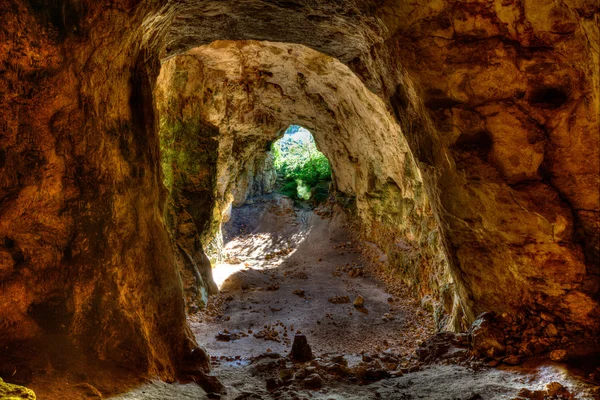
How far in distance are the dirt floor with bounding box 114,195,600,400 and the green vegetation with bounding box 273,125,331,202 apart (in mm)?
1251

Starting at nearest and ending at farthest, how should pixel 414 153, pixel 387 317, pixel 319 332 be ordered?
pixel 414 153, pixel 319 332, pixel 387 317

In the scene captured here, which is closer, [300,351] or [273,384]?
[273,384]

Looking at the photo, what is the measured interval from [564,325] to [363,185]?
10.0 m

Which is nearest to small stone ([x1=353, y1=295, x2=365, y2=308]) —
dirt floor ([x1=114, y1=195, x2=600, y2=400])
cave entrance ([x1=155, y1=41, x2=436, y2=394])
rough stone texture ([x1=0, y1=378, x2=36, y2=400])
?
cave entrance ([x1=155, y1=41, x2=436, y2=394])

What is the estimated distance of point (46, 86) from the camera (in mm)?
3209

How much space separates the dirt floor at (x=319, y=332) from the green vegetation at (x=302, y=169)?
1.25 meters

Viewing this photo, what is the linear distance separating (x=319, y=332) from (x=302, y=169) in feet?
45.8

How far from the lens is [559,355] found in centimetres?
345

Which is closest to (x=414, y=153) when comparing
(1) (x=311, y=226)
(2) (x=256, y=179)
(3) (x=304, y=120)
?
(3) (x=304, y=120)

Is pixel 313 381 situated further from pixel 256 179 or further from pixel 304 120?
pixel 256 179

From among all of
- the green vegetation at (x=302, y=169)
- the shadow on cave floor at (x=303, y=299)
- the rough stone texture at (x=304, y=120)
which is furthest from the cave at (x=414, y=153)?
the green vegetation at (x=302, y=169)

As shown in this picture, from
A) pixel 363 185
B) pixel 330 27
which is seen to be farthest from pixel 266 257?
pixel 330 27

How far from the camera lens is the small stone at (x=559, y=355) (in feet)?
11.3

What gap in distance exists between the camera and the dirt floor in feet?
11.8
